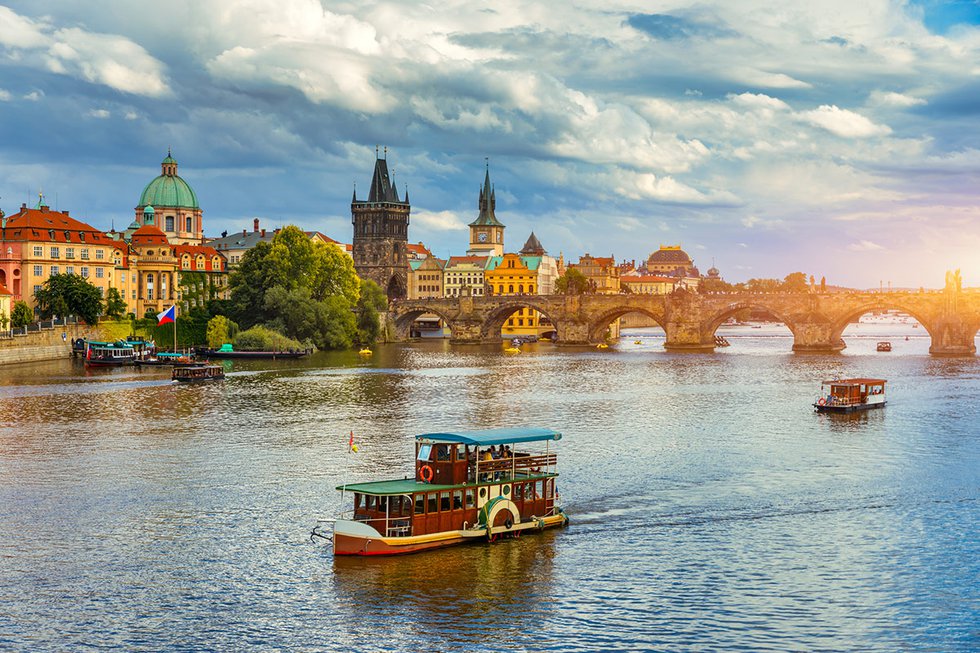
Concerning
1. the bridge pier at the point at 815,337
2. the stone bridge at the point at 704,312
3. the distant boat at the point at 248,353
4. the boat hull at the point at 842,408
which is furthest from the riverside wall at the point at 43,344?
the bridge pier at the point at 815,337

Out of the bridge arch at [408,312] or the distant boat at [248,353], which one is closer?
the distant boat at [248,353]

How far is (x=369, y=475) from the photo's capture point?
50719 millimetres

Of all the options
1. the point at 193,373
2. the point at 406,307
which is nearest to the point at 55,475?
the point at 193,373

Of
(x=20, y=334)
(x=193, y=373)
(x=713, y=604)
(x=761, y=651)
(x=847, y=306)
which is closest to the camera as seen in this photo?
(x=761, y=651)

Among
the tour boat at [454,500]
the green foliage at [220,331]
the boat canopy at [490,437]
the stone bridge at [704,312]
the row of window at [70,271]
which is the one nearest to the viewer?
the tour boat at [454,500]

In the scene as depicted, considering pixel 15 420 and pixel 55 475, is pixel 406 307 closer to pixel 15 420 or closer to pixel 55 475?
pixel 15 420

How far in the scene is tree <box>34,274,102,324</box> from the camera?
125688 millimetres

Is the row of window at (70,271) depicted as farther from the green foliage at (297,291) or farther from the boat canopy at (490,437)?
the boat canopy at (490,437)

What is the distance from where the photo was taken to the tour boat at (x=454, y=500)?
123 feet

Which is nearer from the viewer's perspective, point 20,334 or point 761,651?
point 761,651

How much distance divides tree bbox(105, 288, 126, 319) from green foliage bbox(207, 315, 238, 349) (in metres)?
10.3

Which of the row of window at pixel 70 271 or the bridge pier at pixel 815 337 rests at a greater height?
the row of window at pixel 70 271

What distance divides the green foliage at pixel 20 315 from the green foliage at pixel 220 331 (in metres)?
19.9

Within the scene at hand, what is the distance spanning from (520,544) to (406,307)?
139 metres
